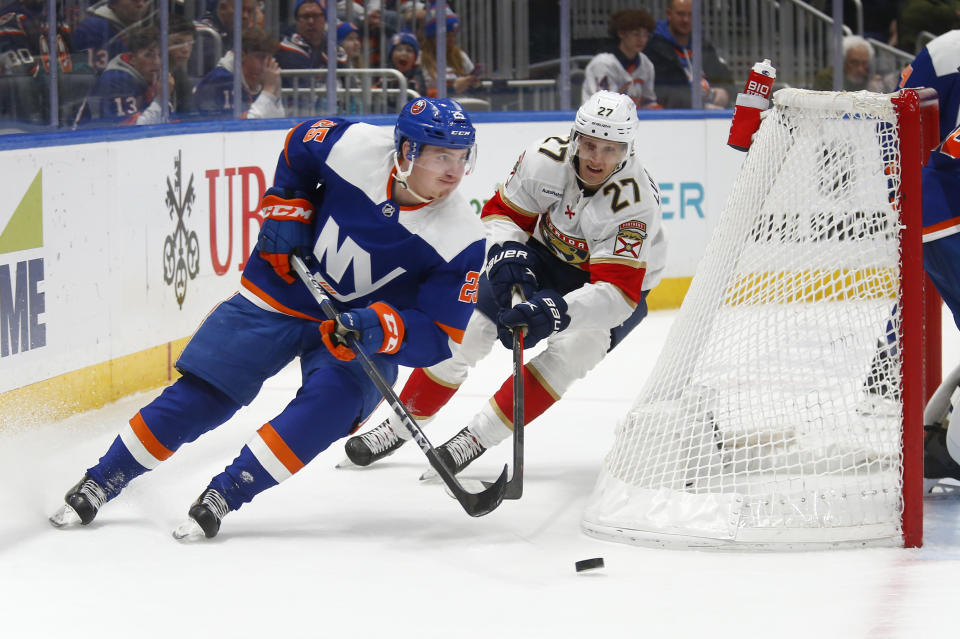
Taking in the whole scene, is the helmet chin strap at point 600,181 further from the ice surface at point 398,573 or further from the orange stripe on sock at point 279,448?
the orange stripe on sock at point 279,448

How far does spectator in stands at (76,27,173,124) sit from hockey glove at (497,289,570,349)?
188 cm

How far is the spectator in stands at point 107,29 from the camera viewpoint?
440cm

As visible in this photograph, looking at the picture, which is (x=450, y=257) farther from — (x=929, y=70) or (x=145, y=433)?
(x=929, y=70)

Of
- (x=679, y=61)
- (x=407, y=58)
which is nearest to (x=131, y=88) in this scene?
(x=407, y=58)

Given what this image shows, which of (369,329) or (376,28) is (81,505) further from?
→ (376,28)

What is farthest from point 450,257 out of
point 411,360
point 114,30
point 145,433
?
point 114,30

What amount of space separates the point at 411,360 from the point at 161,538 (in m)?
0.70

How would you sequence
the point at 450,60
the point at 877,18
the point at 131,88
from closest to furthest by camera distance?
the point at 131,88
the point at 450,60
the point at 877,18

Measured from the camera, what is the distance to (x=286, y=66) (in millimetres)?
5773

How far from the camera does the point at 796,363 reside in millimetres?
3121

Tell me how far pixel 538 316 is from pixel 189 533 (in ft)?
3.15

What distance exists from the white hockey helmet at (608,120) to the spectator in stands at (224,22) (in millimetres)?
2401

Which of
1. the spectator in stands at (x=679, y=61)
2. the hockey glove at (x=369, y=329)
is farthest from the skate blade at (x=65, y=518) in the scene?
the spectator in stands at (x=679, y=61)

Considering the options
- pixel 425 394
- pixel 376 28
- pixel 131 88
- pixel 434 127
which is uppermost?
pixel 376 28
